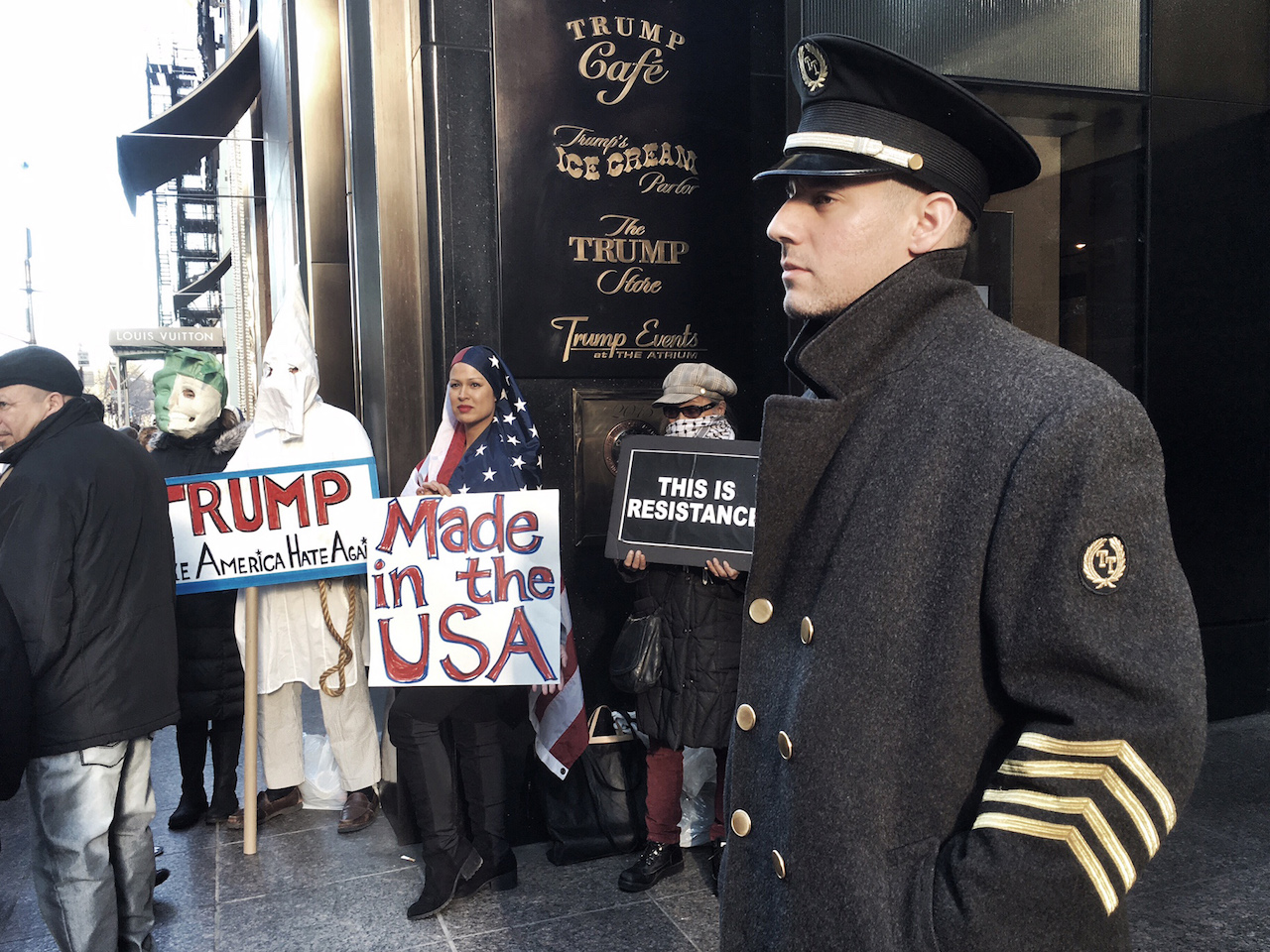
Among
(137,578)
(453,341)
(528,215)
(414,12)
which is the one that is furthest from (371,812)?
(414,12)

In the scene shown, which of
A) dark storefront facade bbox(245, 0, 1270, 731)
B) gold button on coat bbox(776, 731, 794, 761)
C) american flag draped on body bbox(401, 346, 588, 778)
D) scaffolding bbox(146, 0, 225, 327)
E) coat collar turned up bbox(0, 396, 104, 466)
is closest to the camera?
gold button on coat bbox(776, 731, 794, 761)

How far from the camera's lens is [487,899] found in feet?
13.3

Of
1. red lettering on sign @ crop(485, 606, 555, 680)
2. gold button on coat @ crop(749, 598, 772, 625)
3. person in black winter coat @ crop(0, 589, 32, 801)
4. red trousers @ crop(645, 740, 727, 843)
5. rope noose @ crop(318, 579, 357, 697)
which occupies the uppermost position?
gold button on coat @ crop(749, 598, 772, 625)

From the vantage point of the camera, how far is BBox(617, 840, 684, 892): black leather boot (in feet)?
13.5

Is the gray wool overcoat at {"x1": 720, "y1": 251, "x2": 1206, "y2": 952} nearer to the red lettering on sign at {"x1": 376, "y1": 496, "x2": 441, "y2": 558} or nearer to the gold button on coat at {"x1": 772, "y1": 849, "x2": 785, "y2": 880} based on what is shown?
the gold button on coat at {"x1": 772, "y1": 849, "x2": 785, "y2": 880}

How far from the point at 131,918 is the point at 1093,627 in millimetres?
3661

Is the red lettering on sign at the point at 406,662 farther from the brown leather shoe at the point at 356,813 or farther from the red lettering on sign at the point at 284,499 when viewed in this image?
the brown leather shoe at the point at 356,813

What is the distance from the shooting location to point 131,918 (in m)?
3.61

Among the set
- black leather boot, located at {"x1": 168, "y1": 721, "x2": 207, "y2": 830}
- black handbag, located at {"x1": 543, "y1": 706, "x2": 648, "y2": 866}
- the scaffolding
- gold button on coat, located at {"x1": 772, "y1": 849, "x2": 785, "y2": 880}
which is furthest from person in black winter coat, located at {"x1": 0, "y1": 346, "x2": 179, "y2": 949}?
the scaffolding

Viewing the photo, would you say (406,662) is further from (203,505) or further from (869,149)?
(869,149)

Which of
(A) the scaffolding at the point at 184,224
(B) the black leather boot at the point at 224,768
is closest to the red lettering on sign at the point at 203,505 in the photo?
(B) the black leather boot at the point at 224,768

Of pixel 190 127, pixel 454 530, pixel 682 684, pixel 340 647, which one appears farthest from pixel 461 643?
pixel 190 127

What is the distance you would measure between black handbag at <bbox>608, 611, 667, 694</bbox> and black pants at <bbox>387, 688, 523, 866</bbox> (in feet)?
1.98

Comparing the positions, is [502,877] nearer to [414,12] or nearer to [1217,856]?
[1217,856]
